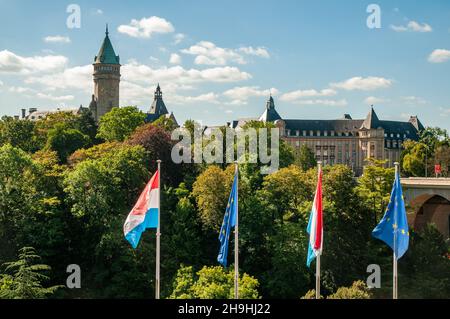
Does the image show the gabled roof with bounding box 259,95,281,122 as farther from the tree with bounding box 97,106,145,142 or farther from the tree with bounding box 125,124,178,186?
the tree with bounding box 125,124,178,186

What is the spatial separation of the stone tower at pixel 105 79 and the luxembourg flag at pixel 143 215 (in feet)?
342

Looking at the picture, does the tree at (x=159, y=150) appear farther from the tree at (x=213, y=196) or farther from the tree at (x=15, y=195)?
the tree at (x=15, y=195)

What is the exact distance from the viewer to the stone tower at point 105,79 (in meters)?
123

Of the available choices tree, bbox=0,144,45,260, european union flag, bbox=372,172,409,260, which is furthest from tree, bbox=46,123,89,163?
european union flag, bbox=372,172,409,260

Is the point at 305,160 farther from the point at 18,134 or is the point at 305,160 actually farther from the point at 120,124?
the point at 18,134

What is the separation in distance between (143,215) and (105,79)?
4188 inches

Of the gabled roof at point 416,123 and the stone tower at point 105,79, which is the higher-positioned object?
the stone tower at point 105,79

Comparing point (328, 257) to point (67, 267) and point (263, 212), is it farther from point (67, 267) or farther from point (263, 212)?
point (67, 267)

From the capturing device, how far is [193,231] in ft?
143

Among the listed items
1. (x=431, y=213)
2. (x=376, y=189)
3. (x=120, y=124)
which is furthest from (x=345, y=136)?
(x=376, y=189)

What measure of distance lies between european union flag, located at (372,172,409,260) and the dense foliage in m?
15.4

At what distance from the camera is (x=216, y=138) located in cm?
5447

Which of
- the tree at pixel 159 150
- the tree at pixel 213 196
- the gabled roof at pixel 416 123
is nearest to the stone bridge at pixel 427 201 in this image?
the tree at pixel 213 196

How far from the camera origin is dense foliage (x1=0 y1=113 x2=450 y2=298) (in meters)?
38.8
